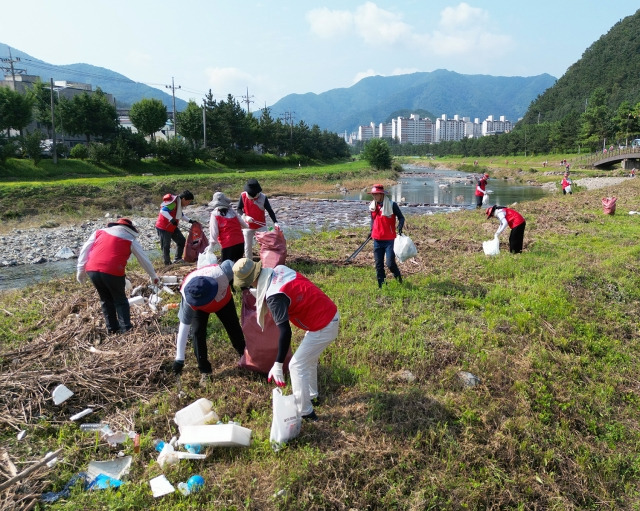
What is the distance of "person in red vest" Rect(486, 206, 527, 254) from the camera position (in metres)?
9.16

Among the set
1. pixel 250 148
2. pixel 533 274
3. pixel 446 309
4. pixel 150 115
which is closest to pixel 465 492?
pixel 446 309

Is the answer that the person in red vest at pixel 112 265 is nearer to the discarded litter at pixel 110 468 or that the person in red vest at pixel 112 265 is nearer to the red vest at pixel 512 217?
the discarded litter at pixel 110 468

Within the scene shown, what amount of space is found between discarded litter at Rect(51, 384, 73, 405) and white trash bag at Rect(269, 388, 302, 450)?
2111 millimetres

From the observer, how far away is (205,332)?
14.8 feet

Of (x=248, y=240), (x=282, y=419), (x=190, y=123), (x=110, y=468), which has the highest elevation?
(x=190, y=123)

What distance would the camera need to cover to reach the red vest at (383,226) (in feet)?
22.8

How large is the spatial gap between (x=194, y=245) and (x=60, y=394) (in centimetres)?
463

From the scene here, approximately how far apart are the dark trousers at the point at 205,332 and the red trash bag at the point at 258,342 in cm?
19

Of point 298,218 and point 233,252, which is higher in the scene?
point 233,252

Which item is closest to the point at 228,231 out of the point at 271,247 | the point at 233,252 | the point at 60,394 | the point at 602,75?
the point at 233,252

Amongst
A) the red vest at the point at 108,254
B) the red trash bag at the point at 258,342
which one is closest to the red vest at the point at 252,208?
the red vest at the point at 108,254

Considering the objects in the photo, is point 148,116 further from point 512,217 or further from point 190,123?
point 512,217

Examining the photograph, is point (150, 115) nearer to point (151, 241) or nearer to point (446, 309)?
point (151, 241)

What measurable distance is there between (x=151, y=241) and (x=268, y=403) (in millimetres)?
11683
